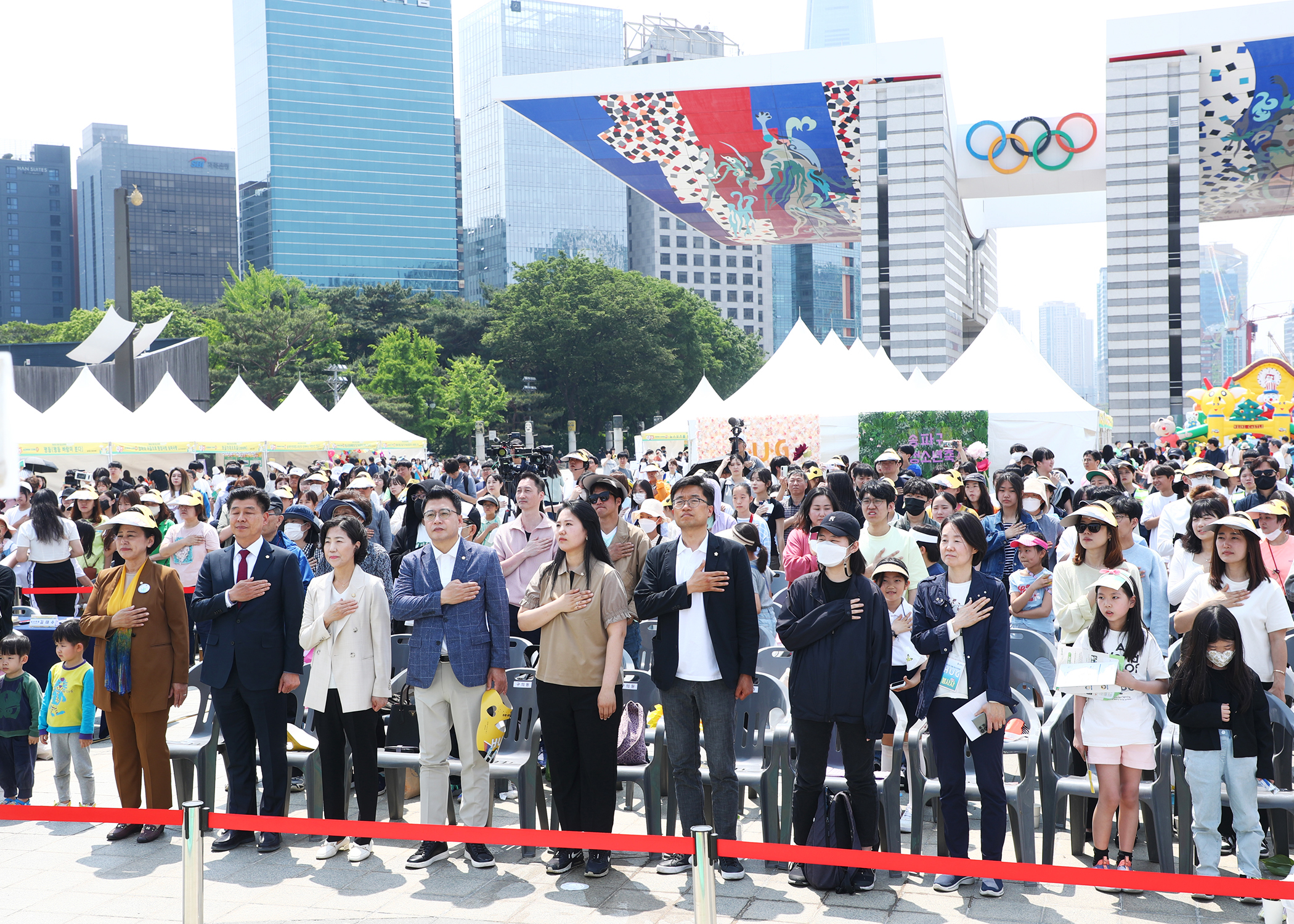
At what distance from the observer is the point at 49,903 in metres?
4.84

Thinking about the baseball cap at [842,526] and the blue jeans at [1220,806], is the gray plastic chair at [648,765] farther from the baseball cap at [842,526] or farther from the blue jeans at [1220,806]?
the blue jeans at [1220,806]

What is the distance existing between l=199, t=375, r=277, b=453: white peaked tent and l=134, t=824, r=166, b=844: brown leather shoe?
2058 cm

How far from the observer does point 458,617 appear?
524 centimetres

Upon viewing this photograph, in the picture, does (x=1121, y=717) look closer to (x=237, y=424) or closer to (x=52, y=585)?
(x=52, y=585)

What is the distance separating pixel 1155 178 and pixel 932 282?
5.75 meters

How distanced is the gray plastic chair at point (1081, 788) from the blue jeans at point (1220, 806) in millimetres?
130

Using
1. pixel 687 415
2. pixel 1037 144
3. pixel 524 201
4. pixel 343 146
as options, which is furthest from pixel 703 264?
pixel 687 415

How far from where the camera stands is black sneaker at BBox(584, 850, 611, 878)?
497 centimetres

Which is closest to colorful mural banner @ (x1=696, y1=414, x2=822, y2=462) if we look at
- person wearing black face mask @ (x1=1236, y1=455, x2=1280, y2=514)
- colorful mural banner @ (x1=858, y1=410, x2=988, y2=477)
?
colorful mural banner @ (x1=858, y1=410, x2=988, y2=477)

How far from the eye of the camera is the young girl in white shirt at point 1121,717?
4.68 metres

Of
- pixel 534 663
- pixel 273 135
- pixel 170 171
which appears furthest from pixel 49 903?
pixel 170 171

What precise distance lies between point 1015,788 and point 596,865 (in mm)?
1960

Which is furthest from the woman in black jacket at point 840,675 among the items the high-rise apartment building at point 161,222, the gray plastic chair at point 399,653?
the high-rise apartment building at point 161,222

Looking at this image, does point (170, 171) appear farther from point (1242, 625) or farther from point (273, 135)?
point (1242, 625)
